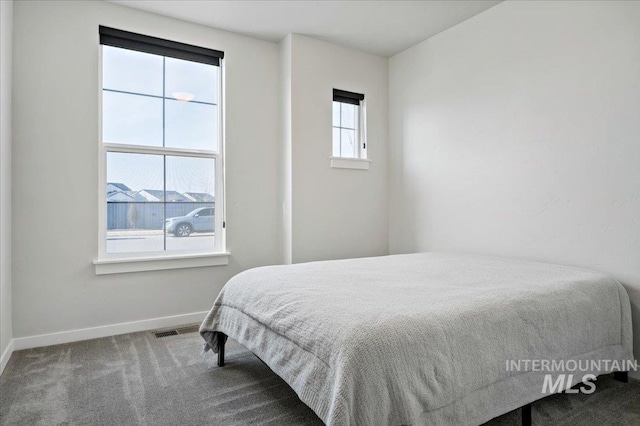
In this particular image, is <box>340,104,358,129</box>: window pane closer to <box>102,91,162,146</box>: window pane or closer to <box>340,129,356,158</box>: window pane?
<box>340,129,356,158</box>: window pane

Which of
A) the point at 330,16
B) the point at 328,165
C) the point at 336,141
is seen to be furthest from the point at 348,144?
the point at 330,16

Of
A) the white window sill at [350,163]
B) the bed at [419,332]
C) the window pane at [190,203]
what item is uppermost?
the white window sill at [350,163]

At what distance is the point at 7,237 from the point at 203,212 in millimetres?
1425

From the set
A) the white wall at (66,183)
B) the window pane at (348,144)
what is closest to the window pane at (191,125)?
the white wall at (66,183)

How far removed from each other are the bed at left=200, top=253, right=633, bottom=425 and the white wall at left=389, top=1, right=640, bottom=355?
0.45 m

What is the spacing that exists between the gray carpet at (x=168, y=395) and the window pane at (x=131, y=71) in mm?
2121

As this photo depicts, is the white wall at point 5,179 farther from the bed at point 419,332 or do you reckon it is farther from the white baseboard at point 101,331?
the bed at point 419,332

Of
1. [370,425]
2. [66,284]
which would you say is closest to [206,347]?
[66,284]

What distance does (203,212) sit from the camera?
3.57 metres

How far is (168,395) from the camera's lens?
2080 millimetres

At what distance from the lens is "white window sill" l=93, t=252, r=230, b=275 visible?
3.07 m

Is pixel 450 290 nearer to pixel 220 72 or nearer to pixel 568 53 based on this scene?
pixel 568 53

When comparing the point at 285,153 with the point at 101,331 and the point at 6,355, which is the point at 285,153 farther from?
the point at 6,355

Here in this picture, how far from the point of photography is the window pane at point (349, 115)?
13.6ft
